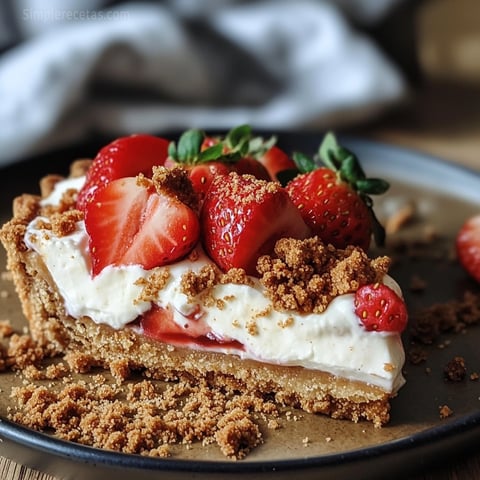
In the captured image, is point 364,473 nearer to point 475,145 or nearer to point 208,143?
point 208,143

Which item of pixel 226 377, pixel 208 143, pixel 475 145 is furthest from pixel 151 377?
pixel 475 145

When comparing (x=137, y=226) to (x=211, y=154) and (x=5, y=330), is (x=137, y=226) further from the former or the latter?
(x=5, y=330)

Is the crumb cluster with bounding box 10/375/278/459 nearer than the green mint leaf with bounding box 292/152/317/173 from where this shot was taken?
Yes

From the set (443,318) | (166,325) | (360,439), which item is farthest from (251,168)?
(360,439)

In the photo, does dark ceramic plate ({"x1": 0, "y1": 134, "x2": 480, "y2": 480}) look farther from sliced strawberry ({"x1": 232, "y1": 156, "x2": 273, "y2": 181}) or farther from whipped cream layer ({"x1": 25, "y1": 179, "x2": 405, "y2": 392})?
sliced strawberry ({"x1": 232, "y1": 156, "x2": 273, "y2": 181})

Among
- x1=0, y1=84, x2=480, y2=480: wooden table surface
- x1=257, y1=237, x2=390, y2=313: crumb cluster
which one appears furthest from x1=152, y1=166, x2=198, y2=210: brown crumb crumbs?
x1=0, y1=84, x2=480, y2=480: wooden table surface

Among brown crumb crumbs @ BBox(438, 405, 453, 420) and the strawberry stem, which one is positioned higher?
the strawberry stem
